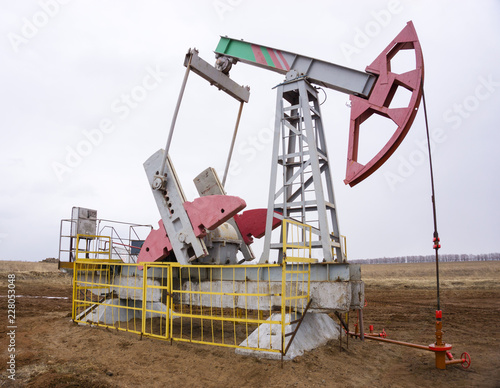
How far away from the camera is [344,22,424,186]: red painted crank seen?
226 inches

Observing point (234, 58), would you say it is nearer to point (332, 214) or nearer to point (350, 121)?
point (350, 121)

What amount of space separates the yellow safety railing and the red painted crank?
140cm

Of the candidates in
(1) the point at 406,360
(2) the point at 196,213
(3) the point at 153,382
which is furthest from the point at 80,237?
(1) the point at 406,360

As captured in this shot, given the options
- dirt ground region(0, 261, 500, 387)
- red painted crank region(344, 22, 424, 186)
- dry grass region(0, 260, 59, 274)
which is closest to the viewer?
dirt ground region(0, 261, 500, 387)

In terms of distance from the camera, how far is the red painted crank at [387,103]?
575 cm

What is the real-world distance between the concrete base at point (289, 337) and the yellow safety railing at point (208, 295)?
0.05 ft

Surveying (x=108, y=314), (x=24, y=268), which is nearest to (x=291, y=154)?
(x=108, y=314)

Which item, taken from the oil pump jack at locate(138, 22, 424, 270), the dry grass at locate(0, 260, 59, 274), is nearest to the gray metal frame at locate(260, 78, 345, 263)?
the oil pump jack at locate(138, 22, 424, 270)

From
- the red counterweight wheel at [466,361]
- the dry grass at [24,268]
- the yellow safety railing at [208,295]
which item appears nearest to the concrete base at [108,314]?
the yellow safety railing at [208,295]

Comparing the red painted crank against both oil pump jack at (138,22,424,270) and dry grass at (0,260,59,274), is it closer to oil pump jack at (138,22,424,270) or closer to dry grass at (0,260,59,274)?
oil pump jack at (138,22,424,270)

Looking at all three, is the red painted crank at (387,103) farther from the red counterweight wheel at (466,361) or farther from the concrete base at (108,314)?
the concrete base at (108,314)

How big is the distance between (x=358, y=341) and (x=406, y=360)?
0.94 m

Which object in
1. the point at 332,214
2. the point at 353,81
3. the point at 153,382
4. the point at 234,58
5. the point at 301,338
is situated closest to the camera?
the point at 153,382

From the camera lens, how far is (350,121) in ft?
21.3
